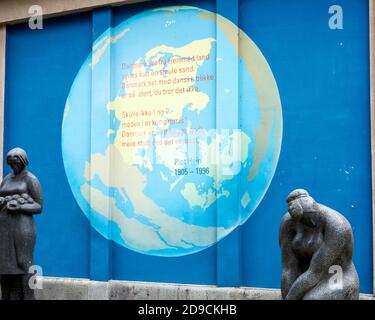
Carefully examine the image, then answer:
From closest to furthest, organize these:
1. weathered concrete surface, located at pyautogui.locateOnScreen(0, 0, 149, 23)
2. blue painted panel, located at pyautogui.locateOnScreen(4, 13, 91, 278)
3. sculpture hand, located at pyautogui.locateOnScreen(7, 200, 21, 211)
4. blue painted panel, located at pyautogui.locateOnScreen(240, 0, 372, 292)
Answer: sculpture hand, located at pyautogui.locateOnScreen(7, 200, 21, 211) < blue painted panel, located at pyautogui.locateOnScreen(240, 0, 372, 292) < weathered concrete surface, located at pyautogui.locateOnScreen(0, 0, 149, 23) < blue painted panel, located at pyautogui.locateOnScreen(4, 13, 91, 278)

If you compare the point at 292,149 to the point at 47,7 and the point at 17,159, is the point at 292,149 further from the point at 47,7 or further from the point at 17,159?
the point at 47,7

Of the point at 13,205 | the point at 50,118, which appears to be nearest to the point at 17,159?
the point at 13,205

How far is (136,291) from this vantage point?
1059cm

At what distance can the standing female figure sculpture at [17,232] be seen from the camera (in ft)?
28.0

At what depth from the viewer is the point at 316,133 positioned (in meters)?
9.55

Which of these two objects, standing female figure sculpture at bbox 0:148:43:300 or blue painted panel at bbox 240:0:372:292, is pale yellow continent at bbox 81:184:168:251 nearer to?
blue painted panel at bbox 240:0:372:292

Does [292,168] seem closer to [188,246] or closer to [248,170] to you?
[248,170]

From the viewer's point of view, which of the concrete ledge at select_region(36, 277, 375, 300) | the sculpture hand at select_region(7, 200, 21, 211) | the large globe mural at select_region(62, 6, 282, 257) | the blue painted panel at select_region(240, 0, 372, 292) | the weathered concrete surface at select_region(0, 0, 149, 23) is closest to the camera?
the sculpture hand at select_region(7, 200, 21, 211)

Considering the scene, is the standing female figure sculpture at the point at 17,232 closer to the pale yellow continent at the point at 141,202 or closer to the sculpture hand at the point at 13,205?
the sculpture hand at the point at 13,205

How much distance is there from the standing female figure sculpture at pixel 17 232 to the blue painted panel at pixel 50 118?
8.76ft

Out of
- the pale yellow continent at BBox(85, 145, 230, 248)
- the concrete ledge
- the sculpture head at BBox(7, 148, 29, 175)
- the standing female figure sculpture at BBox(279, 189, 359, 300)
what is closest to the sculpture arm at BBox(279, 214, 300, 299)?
the standing female figure sculpture at BBox(279, 189, 359, 300)

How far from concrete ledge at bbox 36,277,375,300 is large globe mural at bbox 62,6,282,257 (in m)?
0.55

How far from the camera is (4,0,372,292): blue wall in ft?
30.5

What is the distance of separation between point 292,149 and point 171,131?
1941mm
